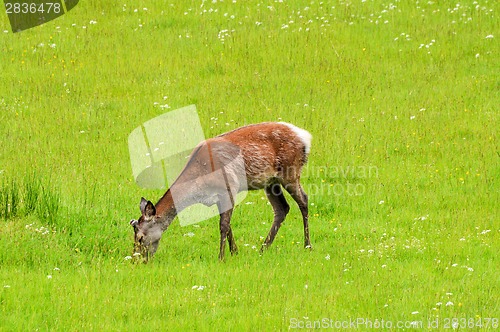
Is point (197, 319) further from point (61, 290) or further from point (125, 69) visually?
point (125, 69)

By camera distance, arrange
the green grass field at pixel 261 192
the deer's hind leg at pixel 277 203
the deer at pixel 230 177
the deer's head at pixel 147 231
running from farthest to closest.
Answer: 1. the deer's hind leg at pixel 277 203
2. the deer at pixel 230 177
3. the deer's head at pixel 147 231
4. the green grass field at pixel 261 192

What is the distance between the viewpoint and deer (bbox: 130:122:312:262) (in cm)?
1070

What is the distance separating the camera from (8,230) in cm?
1062

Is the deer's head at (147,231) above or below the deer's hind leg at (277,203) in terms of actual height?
above

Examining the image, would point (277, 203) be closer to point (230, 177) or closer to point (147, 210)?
point (230, 177)

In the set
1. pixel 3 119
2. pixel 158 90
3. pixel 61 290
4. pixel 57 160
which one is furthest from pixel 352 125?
pixel 61 290

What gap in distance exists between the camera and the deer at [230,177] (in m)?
10.7

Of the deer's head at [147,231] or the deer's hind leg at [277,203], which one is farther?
the deer's hind leg at [277,203]

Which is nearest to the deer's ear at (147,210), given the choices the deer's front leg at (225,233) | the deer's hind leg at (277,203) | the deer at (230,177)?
the deer at (230,177)

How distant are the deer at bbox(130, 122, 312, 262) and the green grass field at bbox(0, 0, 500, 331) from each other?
0.37 meters

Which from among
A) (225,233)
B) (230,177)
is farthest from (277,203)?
(225,233)

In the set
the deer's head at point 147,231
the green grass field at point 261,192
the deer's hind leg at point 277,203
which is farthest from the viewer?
the deer's hind leg at point 277,203

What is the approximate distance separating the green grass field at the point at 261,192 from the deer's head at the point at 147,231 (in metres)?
0.20

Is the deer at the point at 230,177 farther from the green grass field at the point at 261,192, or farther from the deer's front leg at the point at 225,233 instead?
the green grass field at the point at 261,192
